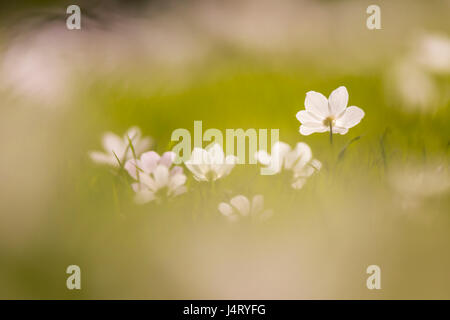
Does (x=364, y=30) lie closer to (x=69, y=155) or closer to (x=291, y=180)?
(x=291, y=180)

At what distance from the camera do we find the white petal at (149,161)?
1.98 ft

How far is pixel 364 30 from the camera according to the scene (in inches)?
26.7

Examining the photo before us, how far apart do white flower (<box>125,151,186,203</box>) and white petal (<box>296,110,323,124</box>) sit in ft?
0.61

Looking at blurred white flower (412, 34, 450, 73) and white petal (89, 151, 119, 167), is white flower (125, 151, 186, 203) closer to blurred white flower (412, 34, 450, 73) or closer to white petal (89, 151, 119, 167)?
white petal (89, 151, 119, 167)

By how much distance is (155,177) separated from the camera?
600 mm

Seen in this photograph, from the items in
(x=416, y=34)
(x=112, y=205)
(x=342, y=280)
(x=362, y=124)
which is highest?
(x=416, y=34)

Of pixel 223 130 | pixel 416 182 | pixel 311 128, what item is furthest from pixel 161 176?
pixel 416 182

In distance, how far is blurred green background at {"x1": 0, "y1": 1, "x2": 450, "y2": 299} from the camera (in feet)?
1.95

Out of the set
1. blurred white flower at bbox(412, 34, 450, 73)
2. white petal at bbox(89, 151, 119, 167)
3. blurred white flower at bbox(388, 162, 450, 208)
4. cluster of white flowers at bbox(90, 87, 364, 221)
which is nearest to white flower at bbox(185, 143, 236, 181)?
cluster of white flowers at bbox(90, 87, 364, 221)

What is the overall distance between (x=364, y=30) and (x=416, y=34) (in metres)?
0.08

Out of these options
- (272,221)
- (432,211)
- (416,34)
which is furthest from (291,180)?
(416,34)

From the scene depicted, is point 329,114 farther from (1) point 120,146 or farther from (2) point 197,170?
(1) point 120,146

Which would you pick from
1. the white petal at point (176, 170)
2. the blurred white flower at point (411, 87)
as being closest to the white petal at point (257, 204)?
the white petal at point (176, 170)

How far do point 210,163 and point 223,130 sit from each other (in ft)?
0.19
